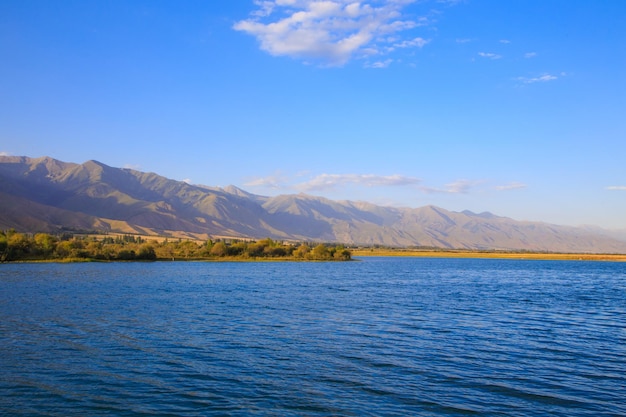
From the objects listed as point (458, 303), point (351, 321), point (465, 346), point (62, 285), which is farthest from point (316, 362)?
point (62, 285)

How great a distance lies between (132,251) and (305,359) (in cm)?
11927

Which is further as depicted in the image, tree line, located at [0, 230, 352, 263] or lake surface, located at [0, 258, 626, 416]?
tree line, located at [0, 230, 352, 263]

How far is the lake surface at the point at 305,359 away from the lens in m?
17.6

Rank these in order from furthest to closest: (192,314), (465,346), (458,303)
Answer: (458,303), (192,314), (465,346)

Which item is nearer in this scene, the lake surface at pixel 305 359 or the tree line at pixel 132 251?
the lake surface at pixel 305 359

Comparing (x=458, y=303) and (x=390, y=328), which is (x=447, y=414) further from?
(x=458, y=303)

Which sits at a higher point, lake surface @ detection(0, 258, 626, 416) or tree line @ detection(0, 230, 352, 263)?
lake surface @ detection(0, 258, 626, 416)

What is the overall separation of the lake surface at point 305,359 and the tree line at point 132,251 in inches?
3126

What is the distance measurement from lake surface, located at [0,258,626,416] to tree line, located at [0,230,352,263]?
7941 centimetres

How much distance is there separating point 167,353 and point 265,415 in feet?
32.7

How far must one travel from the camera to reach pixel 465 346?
27.3 m

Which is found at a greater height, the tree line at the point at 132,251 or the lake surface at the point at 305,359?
the lake surface at the point at 305,359

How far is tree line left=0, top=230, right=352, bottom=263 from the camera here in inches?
4540

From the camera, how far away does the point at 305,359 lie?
23688 mm
